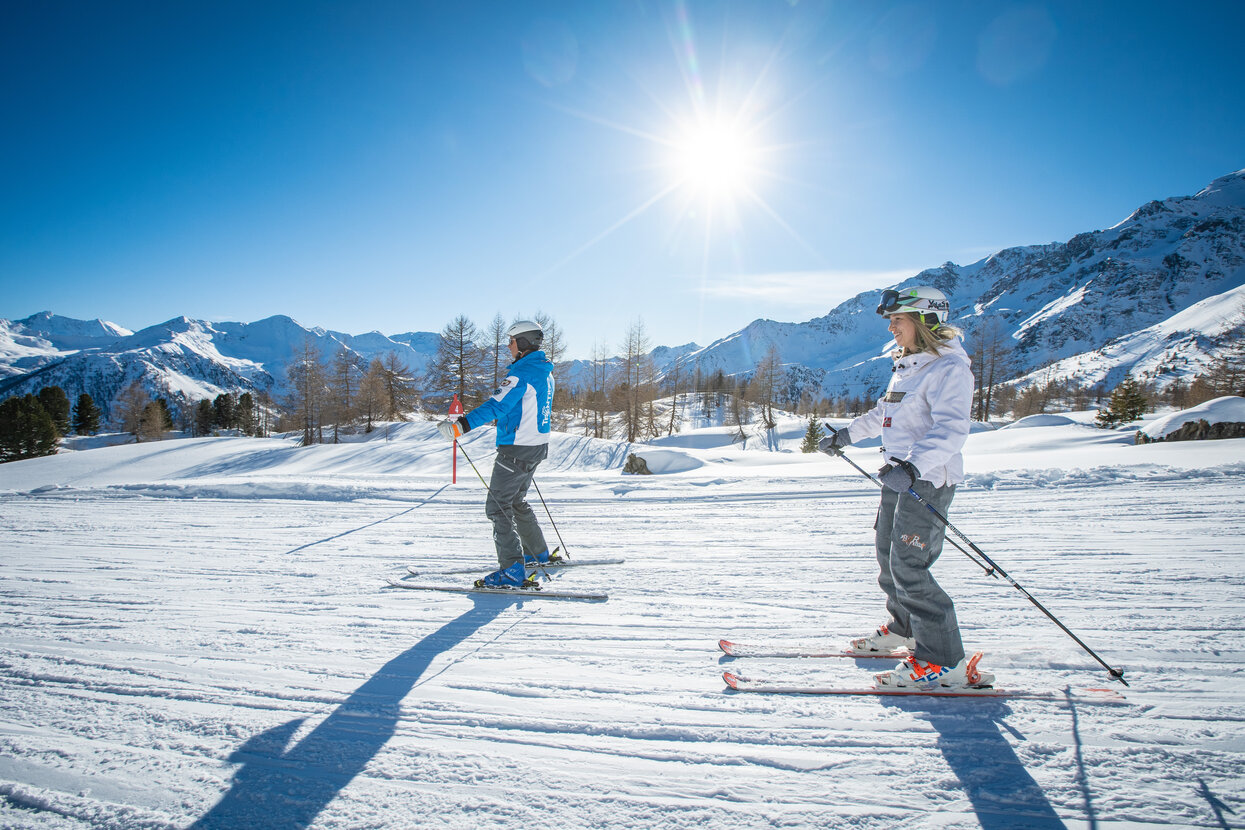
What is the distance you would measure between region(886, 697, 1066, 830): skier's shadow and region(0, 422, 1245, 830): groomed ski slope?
0.01 metres

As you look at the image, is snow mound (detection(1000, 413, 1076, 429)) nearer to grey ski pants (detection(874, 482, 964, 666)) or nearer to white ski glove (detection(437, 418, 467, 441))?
grey ski pants (detection(874, 482, 964, 666))

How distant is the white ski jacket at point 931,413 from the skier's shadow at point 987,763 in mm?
1217

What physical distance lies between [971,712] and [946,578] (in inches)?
90.9

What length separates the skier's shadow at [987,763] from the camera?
199 centimetres

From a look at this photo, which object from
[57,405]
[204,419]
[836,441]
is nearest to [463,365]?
[836,441]

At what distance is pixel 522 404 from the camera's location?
4.63m

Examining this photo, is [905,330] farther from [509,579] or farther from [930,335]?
[509,579]

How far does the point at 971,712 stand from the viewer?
2.65 metres

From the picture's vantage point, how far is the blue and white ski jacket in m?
4.54

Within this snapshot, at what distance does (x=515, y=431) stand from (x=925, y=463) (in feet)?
10.9

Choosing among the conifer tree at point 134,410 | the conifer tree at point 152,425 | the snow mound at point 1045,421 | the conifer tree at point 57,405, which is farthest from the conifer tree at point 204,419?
the snow mound at point 1045,421

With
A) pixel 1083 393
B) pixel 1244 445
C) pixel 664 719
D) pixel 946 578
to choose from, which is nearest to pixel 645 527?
pixel 946 578

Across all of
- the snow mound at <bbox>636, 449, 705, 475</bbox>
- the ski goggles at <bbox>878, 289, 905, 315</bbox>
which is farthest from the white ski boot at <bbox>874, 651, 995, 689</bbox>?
the snow mound at <bbox>636, 449, 705, 475</bbox>

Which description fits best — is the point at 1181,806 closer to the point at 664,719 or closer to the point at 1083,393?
the point at 664,719
